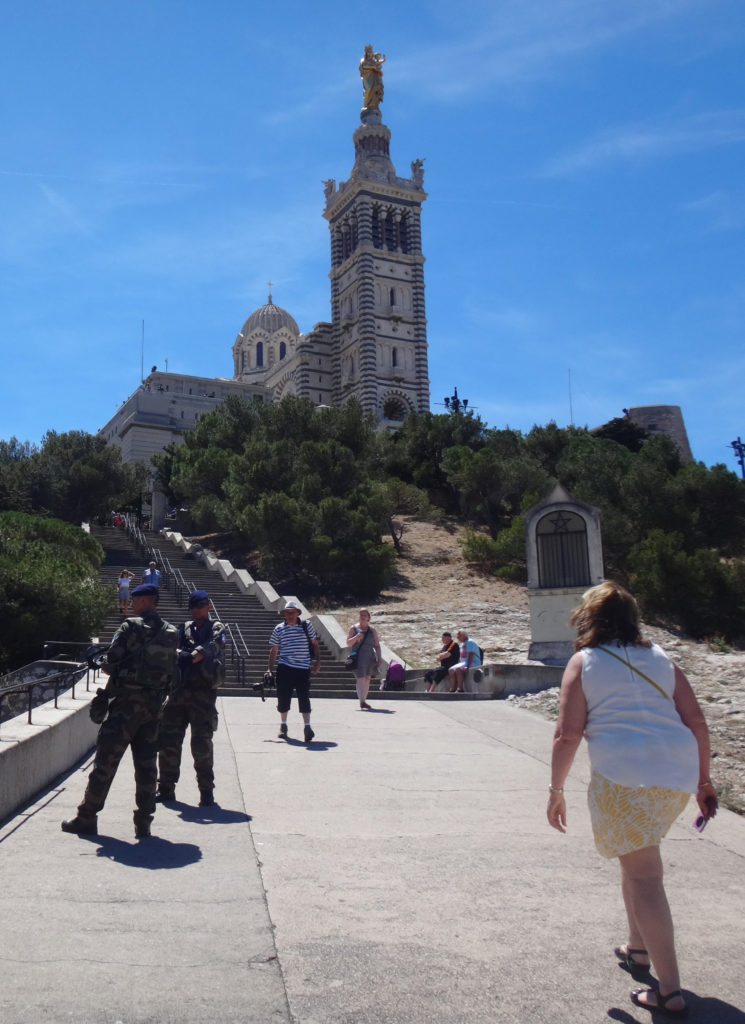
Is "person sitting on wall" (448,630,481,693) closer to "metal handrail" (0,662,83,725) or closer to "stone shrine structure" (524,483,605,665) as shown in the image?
"stone shrine structure" (524,483,605,665)

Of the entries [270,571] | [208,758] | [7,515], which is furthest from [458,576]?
[208,758]

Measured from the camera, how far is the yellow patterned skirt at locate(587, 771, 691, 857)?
128 inches

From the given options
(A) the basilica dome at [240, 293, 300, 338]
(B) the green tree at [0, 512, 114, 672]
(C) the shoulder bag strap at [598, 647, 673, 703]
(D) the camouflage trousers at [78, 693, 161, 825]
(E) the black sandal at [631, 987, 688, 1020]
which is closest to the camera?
(E) the black sandal at [631, 987, 688, 1020]

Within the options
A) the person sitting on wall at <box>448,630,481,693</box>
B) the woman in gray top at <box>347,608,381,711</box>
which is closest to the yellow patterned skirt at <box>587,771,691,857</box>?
the woman in gray top at <box>347,608,381,711</box>

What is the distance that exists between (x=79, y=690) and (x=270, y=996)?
Result: 696 centimetres

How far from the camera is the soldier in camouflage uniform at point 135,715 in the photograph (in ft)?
17.6

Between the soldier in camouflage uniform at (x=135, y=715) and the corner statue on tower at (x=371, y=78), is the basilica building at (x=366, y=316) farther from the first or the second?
the soldier in camouflage uniform at (x=135, y=715)

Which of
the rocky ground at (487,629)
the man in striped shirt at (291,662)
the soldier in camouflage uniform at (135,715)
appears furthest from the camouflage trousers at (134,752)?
the rocky ground at (487,629)

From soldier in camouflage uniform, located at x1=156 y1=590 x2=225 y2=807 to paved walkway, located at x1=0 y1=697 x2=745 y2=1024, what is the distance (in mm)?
264

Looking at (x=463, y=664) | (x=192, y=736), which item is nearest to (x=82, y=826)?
(x=192, y=736)

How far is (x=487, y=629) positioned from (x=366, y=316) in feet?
194

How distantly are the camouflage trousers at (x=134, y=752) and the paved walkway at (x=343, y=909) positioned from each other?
22 centimetres

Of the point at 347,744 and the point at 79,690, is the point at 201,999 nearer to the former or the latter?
the point at 347,744

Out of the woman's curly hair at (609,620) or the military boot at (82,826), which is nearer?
the woman's curly hair at (609,620)
